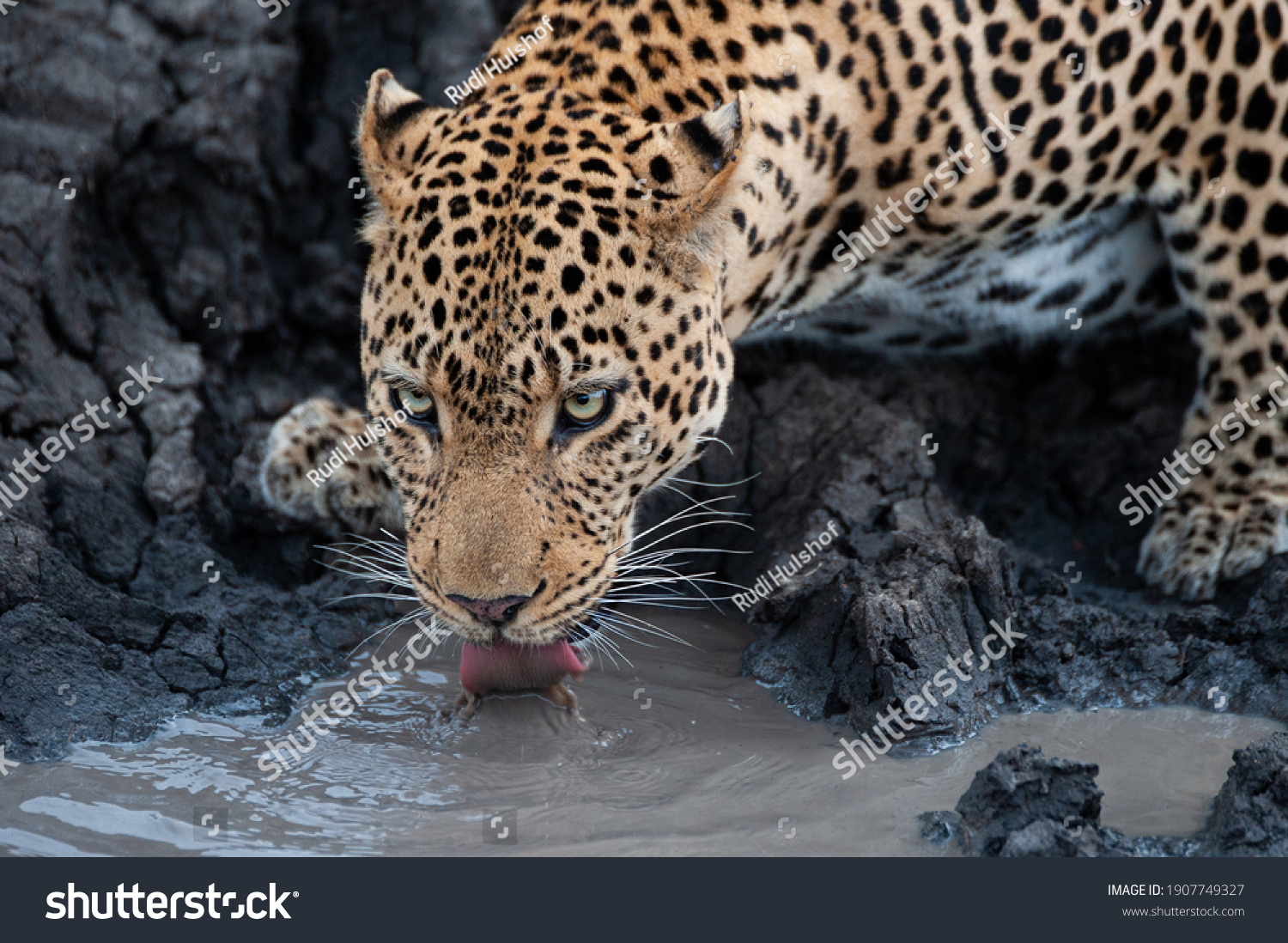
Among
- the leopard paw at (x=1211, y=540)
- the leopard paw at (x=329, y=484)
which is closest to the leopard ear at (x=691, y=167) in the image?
the leopard paw at (x=329, y=484)

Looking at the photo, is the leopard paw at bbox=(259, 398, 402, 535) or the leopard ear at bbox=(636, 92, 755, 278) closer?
the leopard ear at bbox=(636, 92, 755, 278)

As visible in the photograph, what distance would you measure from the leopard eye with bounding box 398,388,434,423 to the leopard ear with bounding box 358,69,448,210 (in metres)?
0.79

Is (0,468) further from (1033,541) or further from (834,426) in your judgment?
(1033,541)

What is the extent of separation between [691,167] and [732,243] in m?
0.44

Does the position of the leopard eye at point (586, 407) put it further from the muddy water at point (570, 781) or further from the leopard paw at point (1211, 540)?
the leopard paw at point (1211, 540)

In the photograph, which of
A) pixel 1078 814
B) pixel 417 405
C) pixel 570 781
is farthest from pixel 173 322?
pixel 1078 814

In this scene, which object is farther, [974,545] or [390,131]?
[974,545]

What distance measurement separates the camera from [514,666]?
521cm

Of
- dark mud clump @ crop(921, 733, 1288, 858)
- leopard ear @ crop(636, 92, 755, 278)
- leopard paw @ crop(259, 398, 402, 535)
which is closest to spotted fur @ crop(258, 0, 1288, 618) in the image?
leopard ear @ crop(636, 92, 755, 278)

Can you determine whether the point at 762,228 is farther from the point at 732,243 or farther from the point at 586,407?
the point at 586,407

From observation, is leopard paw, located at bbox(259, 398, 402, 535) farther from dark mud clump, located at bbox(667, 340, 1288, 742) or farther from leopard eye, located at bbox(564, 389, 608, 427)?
leopard eye, located at bbox(564, 389, 608, 427)

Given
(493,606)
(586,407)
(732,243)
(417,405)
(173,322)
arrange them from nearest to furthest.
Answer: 1. (493,606)
2. (586,407)
3. (417,405)
4. (732,243)
5. (173,322)

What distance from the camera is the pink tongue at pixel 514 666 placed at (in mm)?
5168

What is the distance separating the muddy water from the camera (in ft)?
14.9
